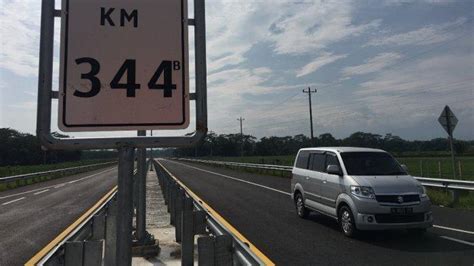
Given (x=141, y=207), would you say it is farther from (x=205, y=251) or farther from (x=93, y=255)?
A: (x=93, y=255)

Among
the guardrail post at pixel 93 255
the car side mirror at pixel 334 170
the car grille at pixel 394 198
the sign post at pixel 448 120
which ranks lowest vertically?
the car grille at pixel 394 198

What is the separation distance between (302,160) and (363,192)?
A: 3.77 metres

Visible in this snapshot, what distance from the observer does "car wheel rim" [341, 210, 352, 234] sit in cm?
966

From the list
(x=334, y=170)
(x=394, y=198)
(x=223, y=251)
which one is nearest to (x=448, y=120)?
(x=334, y=170)

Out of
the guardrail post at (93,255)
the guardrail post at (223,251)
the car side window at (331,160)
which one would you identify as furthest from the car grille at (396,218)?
the guardrail post at (93,255)

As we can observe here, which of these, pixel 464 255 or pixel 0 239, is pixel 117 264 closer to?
pixel 464 255

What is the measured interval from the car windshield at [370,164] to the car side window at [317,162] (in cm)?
89

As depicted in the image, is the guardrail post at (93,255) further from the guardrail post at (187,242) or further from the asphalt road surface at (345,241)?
the asphalt road surface at (345,241)

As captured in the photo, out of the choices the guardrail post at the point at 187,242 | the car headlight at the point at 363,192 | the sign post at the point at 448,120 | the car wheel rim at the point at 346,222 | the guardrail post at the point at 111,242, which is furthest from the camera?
the sign post at the point at 448,120

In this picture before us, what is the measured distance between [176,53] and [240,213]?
38.6 feet

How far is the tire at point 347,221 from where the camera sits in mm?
9539

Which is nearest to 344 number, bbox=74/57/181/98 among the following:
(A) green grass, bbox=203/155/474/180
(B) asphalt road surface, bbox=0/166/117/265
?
(B) asphalt road surface, bbox=0/166/117/265

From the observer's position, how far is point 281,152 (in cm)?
15912

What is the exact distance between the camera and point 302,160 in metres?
13.2
